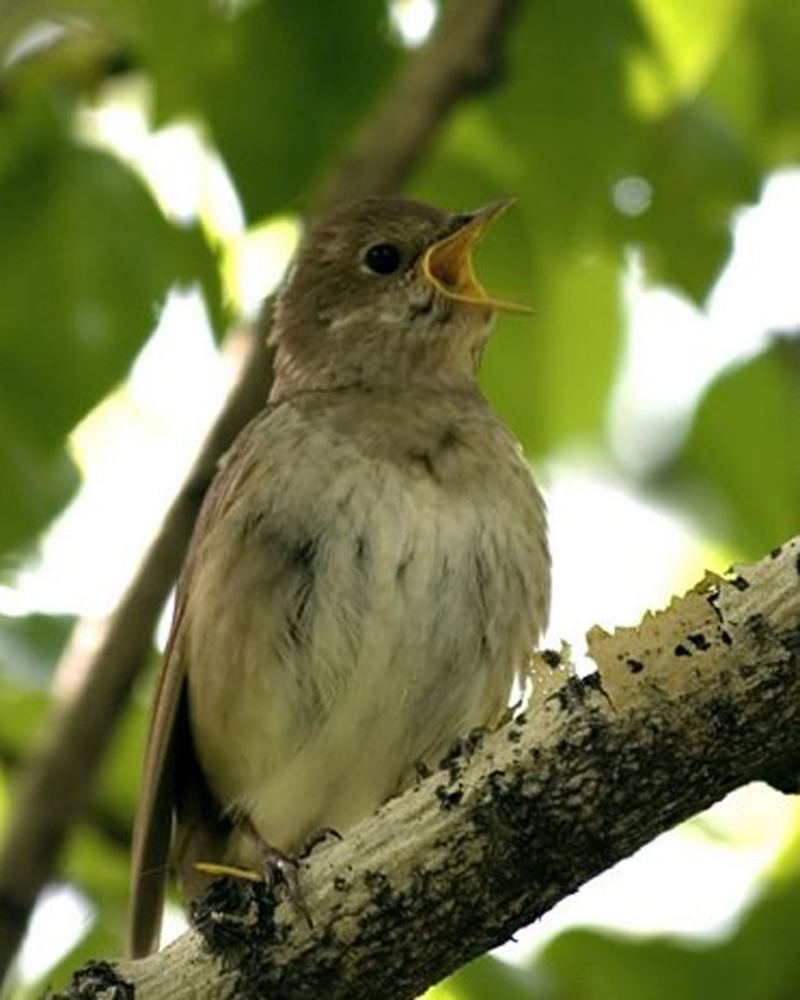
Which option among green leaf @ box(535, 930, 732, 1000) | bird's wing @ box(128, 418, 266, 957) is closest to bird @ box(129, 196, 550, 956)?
bird's wing @ box(128, 418, 266, 957)

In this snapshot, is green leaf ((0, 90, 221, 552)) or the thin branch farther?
the thin branch

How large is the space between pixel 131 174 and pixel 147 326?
0.44 metres

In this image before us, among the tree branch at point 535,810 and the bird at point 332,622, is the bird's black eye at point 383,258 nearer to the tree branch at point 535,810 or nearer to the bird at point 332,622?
the bird at point 332,622

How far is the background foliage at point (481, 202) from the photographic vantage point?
18.2 ft

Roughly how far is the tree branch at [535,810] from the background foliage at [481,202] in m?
1.53

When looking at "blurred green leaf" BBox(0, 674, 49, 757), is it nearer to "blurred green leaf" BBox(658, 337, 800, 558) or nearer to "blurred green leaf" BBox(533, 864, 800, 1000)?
"blurred green leaf" BBox(533, 864, 800, 1000)

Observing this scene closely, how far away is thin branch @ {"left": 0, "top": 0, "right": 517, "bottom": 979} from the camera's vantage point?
5.86 m

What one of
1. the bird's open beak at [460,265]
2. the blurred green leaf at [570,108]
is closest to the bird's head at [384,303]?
the bird's open beak at [460,265]

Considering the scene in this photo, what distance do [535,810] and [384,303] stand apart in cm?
309

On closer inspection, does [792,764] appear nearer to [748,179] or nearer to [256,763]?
[256,763]

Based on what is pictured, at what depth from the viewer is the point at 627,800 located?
12.2 feet

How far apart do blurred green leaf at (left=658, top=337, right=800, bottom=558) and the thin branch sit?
98 centimetres

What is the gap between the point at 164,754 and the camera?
5.75 metres

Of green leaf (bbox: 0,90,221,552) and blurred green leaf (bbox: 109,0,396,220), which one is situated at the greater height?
blurred green leaf (bbox: 109,0,396,220)
